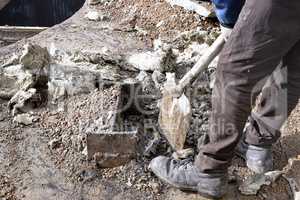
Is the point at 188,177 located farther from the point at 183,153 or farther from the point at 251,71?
the point at 251,71

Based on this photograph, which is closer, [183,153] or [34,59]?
[183,153]

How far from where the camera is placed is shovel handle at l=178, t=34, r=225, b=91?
2.67 meters

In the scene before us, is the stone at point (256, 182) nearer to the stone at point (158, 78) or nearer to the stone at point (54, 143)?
the stone at point (158, 78)

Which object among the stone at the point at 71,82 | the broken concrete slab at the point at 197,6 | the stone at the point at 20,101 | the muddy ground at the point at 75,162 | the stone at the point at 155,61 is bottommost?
the muddy ground at the point at 75,162

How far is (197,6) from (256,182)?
2.15 meters

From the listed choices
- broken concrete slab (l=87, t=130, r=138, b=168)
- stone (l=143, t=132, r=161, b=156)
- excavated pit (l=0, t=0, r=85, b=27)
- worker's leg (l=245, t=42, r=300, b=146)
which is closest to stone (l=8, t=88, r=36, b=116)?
broken concrete slab (l=87, t=130, r=138, b=168)

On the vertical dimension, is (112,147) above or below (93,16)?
below

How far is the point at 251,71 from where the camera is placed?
6.62ft

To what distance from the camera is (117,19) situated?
441cm

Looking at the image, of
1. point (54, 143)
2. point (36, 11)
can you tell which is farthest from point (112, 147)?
point (36, 11)

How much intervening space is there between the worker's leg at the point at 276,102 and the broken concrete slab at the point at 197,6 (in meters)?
1.75

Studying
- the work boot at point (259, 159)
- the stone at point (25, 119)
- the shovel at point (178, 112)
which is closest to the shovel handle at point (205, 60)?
the shovel at point (178, 112)

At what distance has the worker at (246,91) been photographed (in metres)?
1.94

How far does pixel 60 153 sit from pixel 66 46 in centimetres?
134
